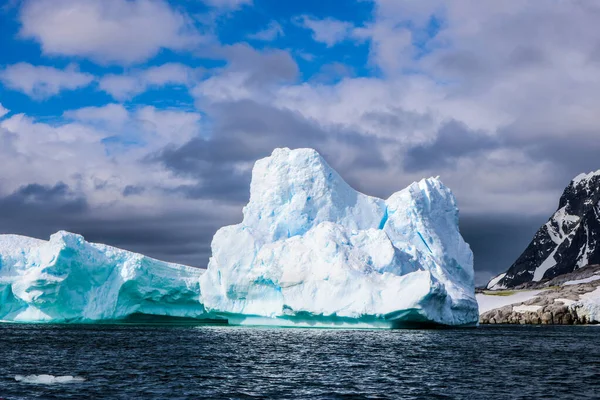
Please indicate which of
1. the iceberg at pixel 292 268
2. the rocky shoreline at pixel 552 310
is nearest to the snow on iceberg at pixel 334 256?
the iceberg at pixel 292 268

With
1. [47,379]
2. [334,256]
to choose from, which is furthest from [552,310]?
[47,379]

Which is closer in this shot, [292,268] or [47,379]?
[47,379]

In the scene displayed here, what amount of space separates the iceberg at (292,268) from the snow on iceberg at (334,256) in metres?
0.08

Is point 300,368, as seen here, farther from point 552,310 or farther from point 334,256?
point 552,310

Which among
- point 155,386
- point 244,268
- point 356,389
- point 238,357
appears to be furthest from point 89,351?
point 244,268

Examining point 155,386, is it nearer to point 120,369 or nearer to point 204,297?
point 120,369

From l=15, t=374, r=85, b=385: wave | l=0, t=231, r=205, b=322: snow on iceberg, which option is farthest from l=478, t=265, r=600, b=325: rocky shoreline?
l=15, t=374, r=85, b=385: wave

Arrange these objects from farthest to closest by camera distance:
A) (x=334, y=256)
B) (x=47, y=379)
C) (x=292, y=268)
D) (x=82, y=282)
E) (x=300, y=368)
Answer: (x=82, y=282), (x=292, y=268), (x=334, y=256), (x=300, y=368), (x=47, y=379)

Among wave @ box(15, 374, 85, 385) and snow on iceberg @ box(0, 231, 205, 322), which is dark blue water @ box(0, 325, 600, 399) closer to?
wave @ box(15, 374, 85, 385)

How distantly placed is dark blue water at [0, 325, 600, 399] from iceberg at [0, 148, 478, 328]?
582 centimetres

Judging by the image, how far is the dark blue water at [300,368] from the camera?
66.4 feet

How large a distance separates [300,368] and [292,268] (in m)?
22.0

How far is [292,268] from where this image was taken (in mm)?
47875

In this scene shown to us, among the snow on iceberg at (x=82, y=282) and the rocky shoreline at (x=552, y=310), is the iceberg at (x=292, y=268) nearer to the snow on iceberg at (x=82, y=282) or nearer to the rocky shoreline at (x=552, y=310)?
the snow on iceberg at (x=82, y=282)
